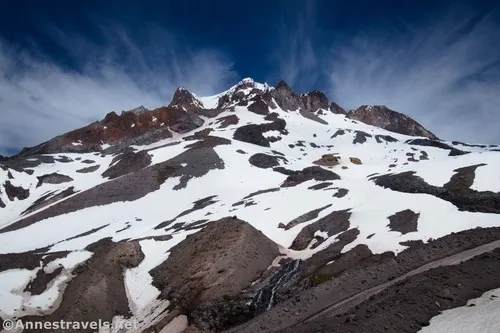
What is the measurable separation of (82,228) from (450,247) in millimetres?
61358

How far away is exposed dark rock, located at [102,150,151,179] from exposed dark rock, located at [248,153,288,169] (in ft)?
99.6

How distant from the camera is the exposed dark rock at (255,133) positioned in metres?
138

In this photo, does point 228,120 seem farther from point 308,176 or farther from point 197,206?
point 197,206

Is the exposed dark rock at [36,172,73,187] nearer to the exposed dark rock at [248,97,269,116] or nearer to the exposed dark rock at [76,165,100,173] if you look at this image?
the exposed dark rock at [76,165,100,173]

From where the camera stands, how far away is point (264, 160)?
4311 inches

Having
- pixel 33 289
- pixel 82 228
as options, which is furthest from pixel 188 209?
pixel 33 289

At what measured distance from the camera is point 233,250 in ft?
126

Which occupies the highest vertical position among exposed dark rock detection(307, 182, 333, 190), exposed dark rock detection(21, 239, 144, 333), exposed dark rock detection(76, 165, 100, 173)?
exposed dark rock detection(76, 165, 100, 173)

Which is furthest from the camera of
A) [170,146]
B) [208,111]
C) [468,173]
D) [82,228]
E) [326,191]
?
[208,111]

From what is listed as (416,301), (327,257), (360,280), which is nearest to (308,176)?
(327,257)

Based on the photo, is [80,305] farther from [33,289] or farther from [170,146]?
[170,146]

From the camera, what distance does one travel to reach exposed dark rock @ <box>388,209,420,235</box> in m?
38.2

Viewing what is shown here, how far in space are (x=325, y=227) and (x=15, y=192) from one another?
89401 millimetres

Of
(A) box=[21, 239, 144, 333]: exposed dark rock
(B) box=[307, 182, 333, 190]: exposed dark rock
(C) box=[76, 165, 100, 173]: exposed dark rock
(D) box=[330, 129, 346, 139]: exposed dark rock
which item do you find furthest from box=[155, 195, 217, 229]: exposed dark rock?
(D) box=[330, 129, 346, 139]: exposed dark rock
